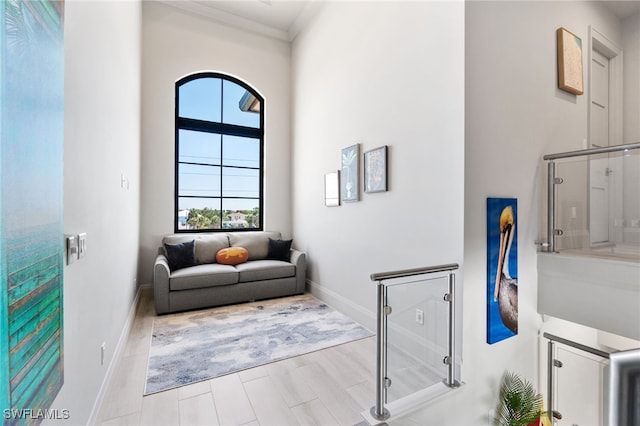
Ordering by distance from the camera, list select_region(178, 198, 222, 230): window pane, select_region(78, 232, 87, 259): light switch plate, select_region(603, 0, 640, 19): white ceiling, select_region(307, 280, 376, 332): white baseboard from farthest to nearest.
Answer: select_region(178, 198, 222, 230): window pane → select_region(603, 0, 640, 19): white ceiling → select_region(307, 280, 376, 332): white baseboard → select_region(78, 232, 87, 259): light switch plate

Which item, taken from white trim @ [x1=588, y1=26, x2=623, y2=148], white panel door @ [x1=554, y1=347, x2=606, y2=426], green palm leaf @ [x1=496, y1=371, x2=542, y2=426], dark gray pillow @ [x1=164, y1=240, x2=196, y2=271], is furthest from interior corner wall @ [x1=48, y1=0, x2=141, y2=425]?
white trim @ [x1=588, y1=26, x2=623, y2=148]

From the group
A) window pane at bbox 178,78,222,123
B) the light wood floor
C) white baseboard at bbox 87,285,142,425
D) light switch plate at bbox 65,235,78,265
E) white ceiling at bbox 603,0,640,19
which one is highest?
white ceiling at bbox 603,0,640,19

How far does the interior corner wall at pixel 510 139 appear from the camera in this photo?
2.20 meters

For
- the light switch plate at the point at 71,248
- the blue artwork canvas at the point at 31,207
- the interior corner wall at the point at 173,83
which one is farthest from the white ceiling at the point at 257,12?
the light switch plate at the point at 71,248

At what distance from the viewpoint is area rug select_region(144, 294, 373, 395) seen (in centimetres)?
233

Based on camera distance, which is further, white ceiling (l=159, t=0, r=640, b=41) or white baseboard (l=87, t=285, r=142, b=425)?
white ceiling (l=159, t=0, r=640, b=41)

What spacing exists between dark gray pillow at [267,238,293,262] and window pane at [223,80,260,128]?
2.17m

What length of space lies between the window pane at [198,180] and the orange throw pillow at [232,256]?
1.14 m

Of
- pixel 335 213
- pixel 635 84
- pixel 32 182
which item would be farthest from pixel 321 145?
pixel 635 84

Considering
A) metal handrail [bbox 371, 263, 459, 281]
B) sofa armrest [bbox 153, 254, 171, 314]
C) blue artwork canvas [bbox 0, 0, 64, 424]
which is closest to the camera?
blue artwork canvas [bbox 0, 0, 64, 424]

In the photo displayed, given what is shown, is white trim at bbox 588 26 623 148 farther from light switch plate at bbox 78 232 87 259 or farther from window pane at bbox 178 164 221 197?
window pane at bbox 178 164 221 197

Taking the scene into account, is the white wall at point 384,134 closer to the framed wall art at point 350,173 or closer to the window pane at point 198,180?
the framed wall art at point 350,173

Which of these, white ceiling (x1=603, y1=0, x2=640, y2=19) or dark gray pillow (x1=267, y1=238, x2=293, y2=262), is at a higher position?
white ceiling (x1=603, y1=0, x2=640, y2=19)

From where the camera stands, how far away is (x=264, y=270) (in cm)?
409
